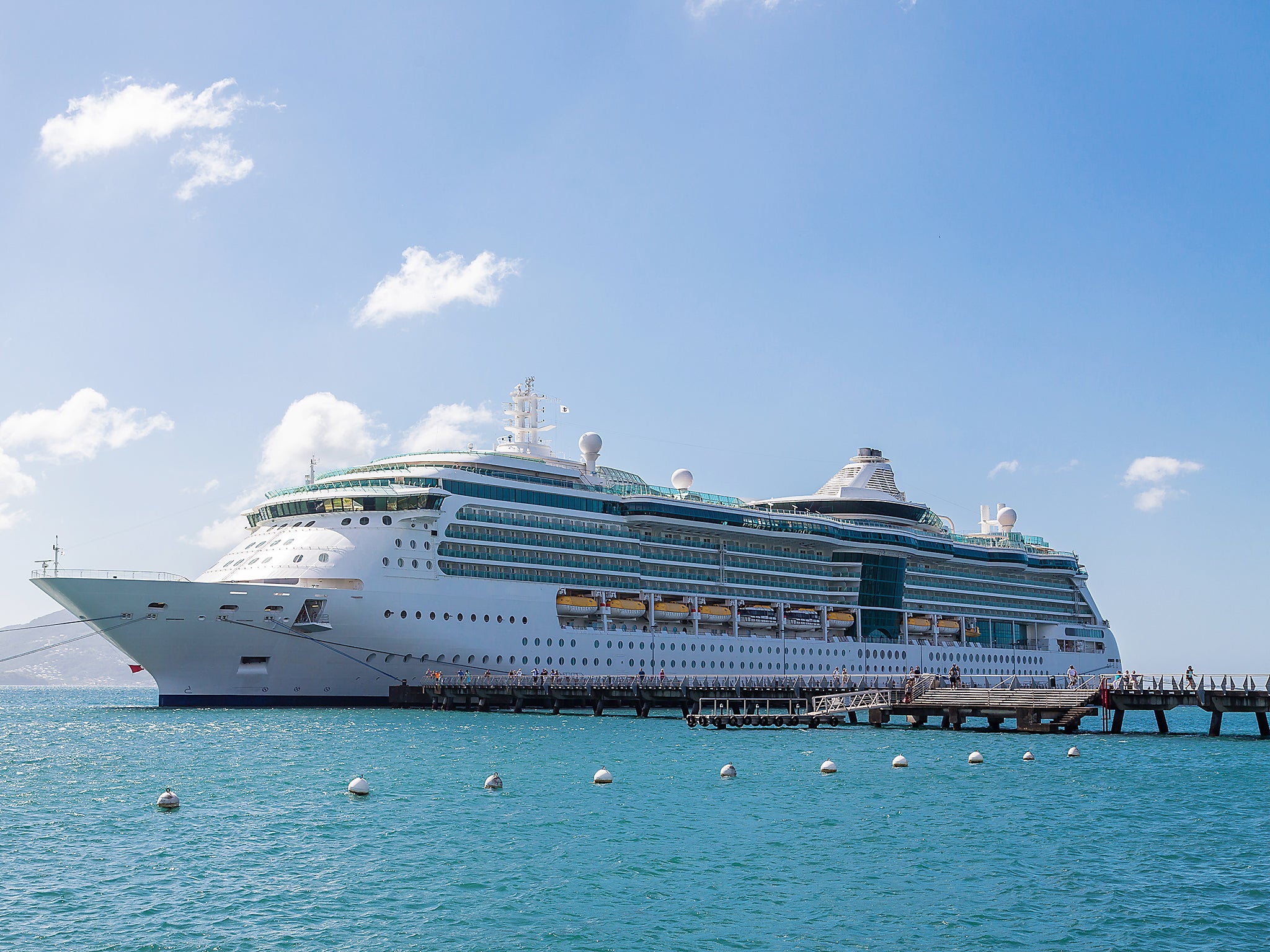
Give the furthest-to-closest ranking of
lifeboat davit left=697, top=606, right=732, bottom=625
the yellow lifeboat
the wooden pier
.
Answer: lifeboat davit left=697, top=606, right=732, bottom=625 < the yellow lifeboat < the wooden pier

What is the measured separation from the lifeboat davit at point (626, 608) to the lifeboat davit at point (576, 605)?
4.47ft

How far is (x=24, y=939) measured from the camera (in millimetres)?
18000

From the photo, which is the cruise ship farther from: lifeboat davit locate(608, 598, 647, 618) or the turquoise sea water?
the turquoise sea water

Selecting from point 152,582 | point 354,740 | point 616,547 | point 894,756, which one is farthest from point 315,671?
point 894,756

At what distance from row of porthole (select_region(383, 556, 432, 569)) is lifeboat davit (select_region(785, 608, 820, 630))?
32030 mm

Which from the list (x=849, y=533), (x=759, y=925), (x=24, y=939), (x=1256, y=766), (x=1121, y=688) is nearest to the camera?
(x=24, y=939)

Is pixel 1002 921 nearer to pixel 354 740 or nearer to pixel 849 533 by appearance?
pixel 354 740

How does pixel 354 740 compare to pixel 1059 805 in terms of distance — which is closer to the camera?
pixel 1059 805

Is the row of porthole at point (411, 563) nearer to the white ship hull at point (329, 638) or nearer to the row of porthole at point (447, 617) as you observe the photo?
the white ship hull at point (329, 638)

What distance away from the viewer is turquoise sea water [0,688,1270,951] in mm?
19125

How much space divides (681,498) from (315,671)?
99.0 ft

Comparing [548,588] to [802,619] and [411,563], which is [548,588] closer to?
[411,563]

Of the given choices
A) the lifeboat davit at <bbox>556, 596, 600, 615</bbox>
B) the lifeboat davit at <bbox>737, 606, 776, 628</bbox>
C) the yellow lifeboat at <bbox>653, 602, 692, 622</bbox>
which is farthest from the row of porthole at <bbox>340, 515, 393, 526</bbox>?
the lifeboat davit at <bbox>737, 606, 776, 628</bbox>

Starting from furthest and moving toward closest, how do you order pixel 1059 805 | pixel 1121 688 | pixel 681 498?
pixel 681 498 < pixel 1121 688 < pixel 1059 805
